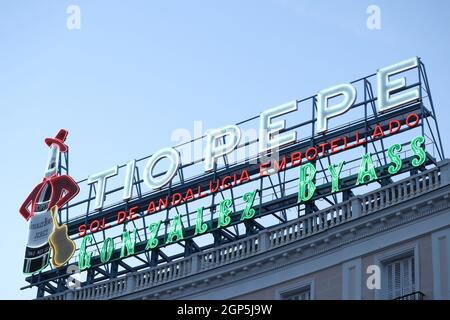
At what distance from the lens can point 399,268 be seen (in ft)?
150

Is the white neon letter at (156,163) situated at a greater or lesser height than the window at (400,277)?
greater

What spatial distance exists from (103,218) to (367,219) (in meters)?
27.7

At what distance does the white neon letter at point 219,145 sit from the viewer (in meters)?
67.6

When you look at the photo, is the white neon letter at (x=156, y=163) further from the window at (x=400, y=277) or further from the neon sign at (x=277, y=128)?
the window at (x=400, y=277)

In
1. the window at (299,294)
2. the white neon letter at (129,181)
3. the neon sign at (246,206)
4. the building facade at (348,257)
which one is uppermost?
the white neon letter at (129,181)

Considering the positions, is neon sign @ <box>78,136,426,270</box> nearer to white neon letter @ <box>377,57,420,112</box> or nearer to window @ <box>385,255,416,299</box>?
white neon letter @ <box>377,57,420,112</box>

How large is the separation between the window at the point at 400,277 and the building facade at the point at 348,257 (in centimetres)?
5

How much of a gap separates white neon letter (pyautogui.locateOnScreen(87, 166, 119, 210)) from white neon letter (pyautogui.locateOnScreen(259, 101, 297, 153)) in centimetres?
1141

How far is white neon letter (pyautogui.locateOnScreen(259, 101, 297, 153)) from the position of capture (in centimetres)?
6525

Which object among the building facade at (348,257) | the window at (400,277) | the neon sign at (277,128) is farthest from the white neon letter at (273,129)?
the window at (400,277)

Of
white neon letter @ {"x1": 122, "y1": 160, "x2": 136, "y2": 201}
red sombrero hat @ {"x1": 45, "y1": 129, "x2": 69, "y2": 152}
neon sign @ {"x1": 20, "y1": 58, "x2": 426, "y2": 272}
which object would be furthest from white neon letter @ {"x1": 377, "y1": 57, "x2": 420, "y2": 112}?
red sombrero hat @ {"x1": 45, "y1": 129, "x2": 69, "y2": 152}
